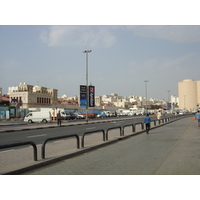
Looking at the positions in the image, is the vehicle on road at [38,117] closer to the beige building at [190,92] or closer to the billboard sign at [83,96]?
the billboard sign at [83,96]

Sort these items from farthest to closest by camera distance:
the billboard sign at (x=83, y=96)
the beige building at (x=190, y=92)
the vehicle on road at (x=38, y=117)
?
the beige building at (x=190, y=92) → the billboard sign at (x=83, y=96) → the vehicle on road at (x=38, y=117)

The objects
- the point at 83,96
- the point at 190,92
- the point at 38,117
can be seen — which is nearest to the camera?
the point at 38,117

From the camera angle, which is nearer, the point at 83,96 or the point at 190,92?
the point at 83,96

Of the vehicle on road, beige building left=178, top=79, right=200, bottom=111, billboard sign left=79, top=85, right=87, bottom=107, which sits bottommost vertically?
the vehicle on road

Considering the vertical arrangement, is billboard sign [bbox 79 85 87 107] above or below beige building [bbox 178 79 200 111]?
below

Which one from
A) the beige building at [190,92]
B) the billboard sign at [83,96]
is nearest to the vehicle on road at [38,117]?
the billboard sign at [83,96]

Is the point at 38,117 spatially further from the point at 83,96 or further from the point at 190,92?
the point at 190,92

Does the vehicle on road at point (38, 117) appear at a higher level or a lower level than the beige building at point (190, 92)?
lower

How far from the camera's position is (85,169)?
6.97m

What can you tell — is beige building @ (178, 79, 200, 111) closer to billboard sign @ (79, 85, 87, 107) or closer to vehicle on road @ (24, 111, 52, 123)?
billboard sign @ (79, 85, 87, 107)

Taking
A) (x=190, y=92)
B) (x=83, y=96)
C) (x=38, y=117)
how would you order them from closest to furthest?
(x=38, y=117) → (x=83, y=96) → (x=190, y=92)

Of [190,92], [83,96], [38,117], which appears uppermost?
[190,92]

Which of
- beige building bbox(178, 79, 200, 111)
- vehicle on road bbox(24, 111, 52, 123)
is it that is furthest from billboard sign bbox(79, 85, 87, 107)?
beige building bbox(178, 79, 200, 111)

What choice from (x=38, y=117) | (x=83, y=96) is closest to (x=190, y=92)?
(x=83, y=96)
